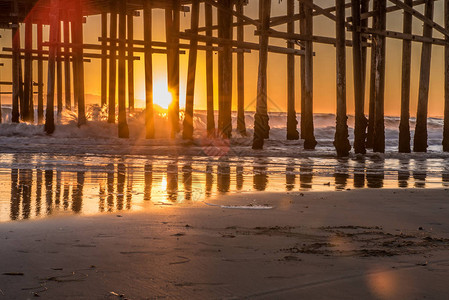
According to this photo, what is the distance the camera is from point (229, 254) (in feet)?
10.1

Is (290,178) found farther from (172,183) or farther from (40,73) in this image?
(40,73)

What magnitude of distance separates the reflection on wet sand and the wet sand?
0.66 meters

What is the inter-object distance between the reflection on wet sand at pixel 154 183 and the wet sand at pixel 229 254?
66 cm

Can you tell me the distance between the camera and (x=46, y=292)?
238 cm

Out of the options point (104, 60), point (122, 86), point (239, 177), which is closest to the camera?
point (239, 177)

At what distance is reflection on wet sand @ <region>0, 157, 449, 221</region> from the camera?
497cm

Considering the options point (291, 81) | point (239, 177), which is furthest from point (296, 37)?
point (239, 177)

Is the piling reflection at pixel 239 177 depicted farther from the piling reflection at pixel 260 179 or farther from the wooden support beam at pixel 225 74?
the wooden support beam at pixel 225 74

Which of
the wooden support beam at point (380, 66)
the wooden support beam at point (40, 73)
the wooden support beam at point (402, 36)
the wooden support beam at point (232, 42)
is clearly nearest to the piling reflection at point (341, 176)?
the wooden support beam at point (380, 66)

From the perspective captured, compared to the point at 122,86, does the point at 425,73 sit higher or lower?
higher

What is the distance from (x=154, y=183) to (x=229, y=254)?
13.0 ft

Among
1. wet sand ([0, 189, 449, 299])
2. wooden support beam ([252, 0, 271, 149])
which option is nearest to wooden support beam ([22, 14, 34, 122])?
wooden support beam ([252, 0, 271, 149])

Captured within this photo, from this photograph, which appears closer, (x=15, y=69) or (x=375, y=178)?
(x=375, y=178)

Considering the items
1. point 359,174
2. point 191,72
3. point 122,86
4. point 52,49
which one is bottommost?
point 359,174
